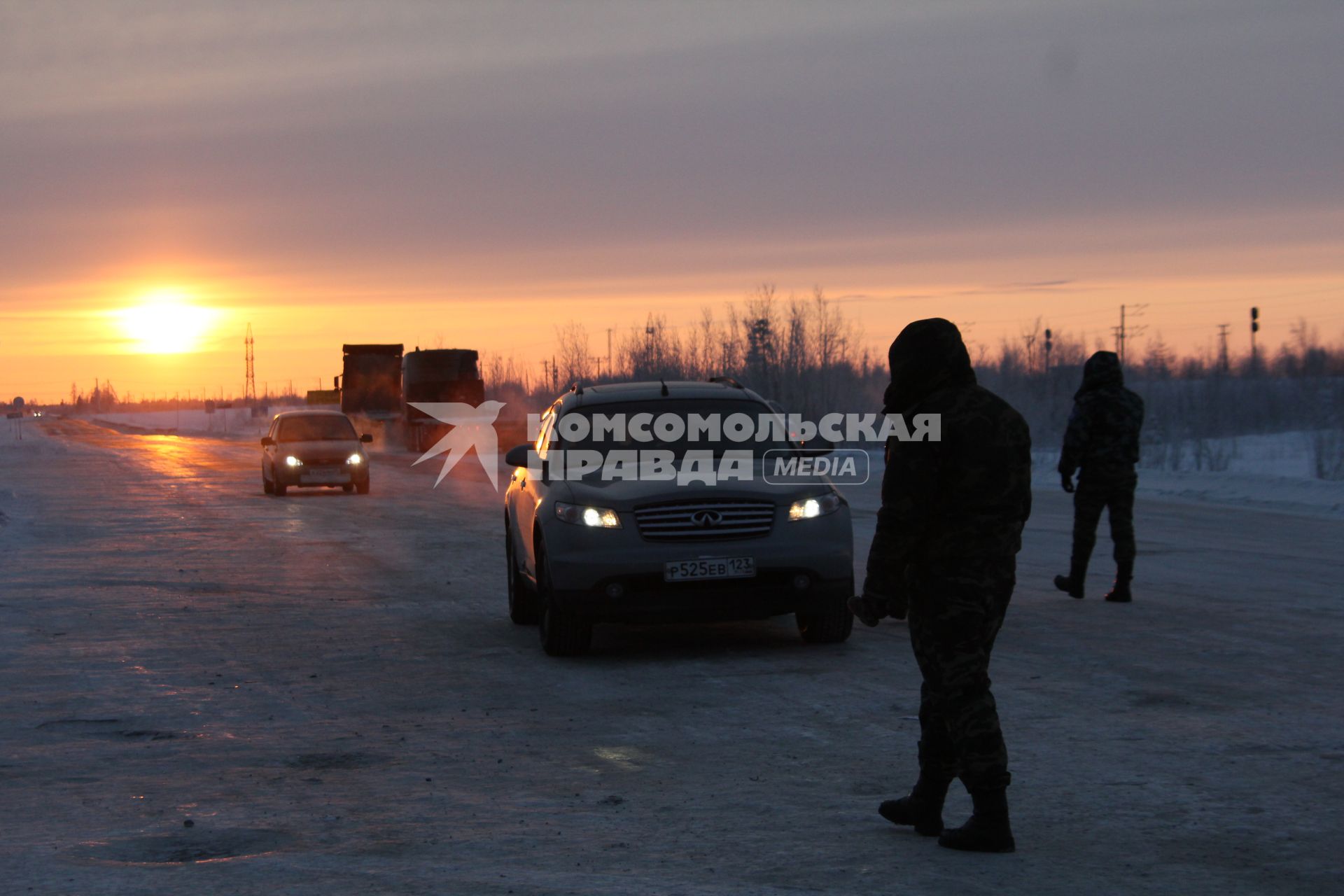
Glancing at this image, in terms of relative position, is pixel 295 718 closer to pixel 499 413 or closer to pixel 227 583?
pixel 227 583

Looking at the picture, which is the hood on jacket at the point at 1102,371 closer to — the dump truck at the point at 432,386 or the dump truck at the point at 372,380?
the dump truck at the point at 432,386

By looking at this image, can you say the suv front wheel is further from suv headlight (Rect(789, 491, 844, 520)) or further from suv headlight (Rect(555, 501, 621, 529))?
suv headlight (Rect(789, 491, 844, 520))

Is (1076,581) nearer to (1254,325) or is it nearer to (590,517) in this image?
(590,517)

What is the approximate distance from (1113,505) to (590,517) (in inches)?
191

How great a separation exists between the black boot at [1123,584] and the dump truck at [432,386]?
39.1 metres

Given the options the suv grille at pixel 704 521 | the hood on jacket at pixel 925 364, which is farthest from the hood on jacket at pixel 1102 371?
the hood on jacket at pixel 925 364

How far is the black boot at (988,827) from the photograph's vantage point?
5039 mm

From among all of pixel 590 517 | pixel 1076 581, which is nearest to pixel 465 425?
pixel 1076 581

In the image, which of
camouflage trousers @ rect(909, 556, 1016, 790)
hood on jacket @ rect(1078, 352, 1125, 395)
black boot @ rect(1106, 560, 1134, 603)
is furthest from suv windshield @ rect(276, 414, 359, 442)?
camouflage trousers @ rect(909, 556, 1016, 790)

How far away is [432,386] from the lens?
49594 mm

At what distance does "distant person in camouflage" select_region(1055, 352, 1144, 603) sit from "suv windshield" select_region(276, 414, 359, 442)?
19.7 m

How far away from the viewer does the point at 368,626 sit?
11.2 metres

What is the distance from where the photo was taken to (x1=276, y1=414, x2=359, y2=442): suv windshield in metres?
28.9

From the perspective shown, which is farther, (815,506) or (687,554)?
(815,506)
